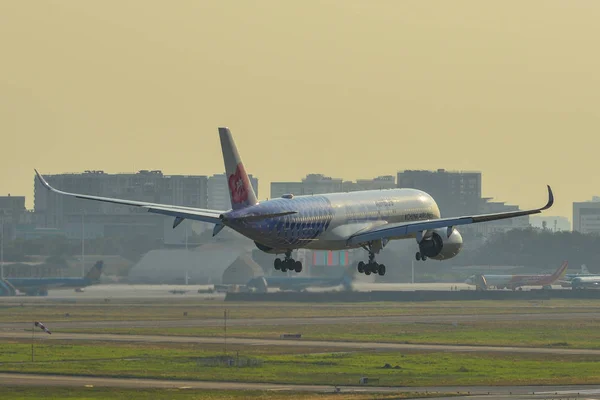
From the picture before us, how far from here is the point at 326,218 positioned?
115m

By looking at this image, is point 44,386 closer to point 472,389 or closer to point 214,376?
point 214,376

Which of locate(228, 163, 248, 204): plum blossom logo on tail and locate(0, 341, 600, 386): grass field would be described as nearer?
locate(228, 163, 248, 204): plum blossom logo on tail

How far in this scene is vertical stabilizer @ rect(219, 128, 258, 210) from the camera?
4387 inches

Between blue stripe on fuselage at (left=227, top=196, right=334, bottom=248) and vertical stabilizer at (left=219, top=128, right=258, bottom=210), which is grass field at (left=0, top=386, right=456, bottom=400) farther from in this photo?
vertical stabilizer at (left=219, top=128, right=258, bottom=210)

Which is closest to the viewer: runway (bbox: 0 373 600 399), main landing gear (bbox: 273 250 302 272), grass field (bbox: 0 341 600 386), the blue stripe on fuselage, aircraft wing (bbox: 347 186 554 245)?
the blue stripe on fuselage

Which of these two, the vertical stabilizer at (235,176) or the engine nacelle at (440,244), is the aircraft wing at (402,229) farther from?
the vertical stabilizer at (235,176)

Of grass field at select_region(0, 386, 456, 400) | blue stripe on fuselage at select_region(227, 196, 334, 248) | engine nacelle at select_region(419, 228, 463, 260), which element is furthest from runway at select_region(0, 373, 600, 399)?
blue stripe on fuselage at select_region(227, 196, 334, 248)

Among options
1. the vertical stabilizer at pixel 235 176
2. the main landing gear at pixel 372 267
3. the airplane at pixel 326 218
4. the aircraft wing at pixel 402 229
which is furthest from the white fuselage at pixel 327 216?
the main landing gear at pixel 372 267

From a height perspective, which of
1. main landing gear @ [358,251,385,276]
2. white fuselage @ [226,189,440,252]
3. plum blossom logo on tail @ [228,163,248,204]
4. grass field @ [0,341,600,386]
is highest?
plum blossom logo on tail @ [228,163,248,204]

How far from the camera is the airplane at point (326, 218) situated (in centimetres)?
11106

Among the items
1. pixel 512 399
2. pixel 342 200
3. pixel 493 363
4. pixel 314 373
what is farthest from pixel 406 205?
pixel 493 363

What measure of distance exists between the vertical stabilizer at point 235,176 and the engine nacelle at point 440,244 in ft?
54.6

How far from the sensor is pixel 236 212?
11019cm

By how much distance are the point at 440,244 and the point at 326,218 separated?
1101 cm
